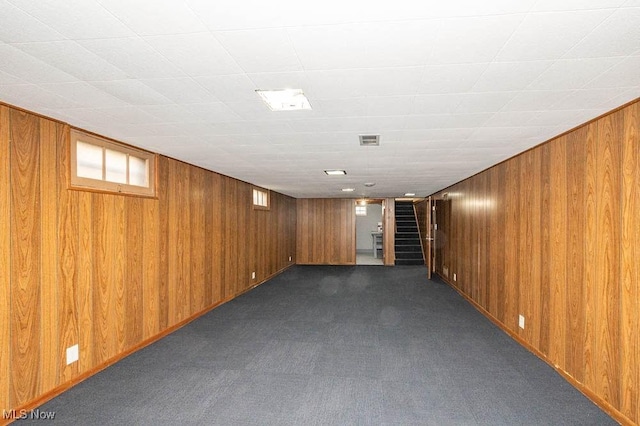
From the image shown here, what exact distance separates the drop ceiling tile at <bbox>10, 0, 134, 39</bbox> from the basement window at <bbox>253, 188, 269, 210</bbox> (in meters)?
5.60

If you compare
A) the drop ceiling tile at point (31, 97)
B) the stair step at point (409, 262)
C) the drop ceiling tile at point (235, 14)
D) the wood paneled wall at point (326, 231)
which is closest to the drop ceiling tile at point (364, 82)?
the drop ceiling tile at point (235, 14)

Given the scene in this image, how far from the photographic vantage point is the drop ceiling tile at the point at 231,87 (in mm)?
1799

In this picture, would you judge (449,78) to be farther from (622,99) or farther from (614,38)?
(622,99)

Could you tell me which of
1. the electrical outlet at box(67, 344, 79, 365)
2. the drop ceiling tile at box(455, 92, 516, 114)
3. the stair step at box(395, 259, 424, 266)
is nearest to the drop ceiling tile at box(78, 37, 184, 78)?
the drop ceiling tile at box(455, 92, 516, 114)

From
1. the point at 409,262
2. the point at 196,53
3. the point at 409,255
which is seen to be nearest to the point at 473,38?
the point at 196,53

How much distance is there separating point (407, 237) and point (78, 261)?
31.7 feet

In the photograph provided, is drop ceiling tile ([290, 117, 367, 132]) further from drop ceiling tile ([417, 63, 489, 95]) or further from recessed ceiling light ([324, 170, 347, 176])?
recessed ceiling light ([324, 170, 347, 176])

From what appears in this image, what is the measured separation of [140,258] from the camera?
11.5 feet

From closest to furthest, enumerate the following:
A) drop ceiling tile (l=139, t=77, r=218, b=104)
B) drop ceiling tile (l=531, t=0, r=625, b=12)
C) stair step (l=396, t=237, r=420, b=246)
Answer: drop ceiling tile (l=531, t=0, r=625, b=12)
drop ceiling tile (l=139, t=77, r=218, b=104)
stair step (l=396, t=237, r=420, b=246)

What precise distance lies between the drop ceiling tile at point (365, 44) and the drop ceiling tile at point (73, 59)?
40.0 inches

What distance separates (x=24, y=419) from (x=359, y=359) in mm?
2625

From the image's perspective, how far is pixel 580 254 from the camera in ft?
8.63

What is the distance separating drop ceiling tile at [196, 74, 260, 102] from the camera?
180 cm

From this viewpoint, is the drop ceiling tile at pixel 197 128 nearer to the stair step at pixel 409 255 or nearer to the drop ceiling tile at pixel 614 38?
the drop ceiling tile at pixel 614 38
